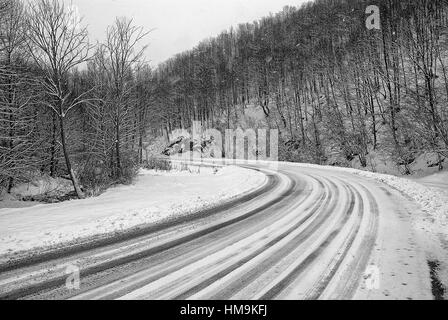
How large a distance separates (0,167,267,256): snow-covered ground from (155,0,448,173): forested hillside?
924cm

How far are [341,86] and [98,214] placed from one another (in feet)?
122

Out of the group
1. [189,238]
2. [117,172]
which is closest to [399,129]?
[117,172]

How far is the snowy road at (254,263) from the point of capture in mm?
4332

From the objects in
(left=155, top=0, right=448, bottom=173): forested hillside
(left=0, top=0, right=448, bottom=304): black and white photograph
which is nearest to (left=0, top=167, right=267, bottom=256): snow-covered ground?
(left=0, top=0, right=448, bottom=304): black and white photograph

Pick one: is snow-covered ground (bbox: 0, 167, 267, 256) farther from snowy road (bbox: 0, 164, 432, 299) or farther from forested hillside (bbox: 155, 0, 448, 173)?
forested hillside (bbox: 155, 0, 448, 173)

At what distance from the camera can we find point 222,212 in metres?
9.85

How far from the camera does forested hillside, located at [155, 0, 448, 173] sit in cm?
2291

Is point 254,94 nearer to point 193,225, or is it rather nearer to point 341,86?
point 341,86

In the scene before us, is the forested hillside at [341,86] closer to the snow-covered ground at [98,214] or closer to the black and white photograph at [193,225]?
the black and white photograph at [193,225]

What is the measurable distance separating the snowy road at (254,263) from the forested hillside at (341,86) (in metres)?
7.45

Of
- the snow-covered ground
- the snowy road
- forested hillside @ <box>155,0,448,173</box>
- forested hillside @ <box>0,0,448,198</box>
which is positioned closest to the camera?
the snowy road

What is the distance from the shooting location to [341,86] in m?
39.4
